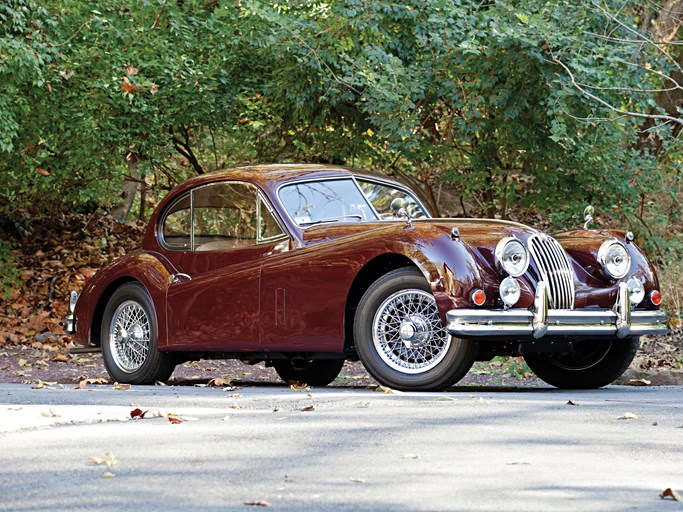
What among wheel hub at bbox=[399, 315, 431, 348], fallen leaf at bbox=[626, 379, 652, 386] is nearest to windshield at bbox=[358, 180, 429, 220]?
wheel hub at bbox=[399, 315, 431, 348]

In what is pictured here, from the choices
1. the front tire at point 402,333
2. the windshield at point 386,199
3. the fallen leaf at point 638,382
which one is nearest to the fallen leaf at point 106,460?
the front tire at point 402,333

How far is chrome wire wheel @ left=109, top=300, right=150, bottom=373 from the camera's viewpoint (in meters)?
11.1

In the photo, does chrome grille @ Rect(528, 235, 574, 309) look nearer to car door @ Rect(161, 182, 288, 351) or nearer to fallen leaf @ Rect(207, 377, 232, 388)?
car door @ Rect(161, 182, 288, 351)

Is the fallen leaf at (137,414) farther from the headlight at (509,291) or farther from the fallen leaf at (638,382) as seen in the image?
the fallen leaf at (638,382)

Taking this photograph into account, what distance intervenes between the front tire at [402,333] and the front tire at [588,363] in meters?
1.38

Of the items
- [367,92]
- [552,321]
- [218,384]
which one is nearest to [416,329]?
[552,321]

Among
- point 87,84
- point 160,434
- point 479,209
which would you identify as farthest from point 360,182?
point 479,209

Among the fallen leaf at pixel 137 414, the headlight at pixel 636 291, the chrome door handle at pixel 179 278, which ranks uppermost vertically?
the chrome door handle at pixel 179 278

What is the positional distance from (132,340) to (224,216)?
4.63 feet

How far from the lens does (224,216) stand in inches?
428

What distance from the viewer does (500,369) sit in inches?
513

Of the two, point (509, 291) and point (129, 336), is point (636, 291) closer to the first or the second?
point (509, 291)

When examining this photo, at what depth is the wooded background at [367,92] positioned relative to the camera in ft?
49.6

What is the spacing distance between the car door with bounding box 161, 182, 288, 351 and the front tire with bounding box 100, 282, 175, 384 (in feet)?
1.02
